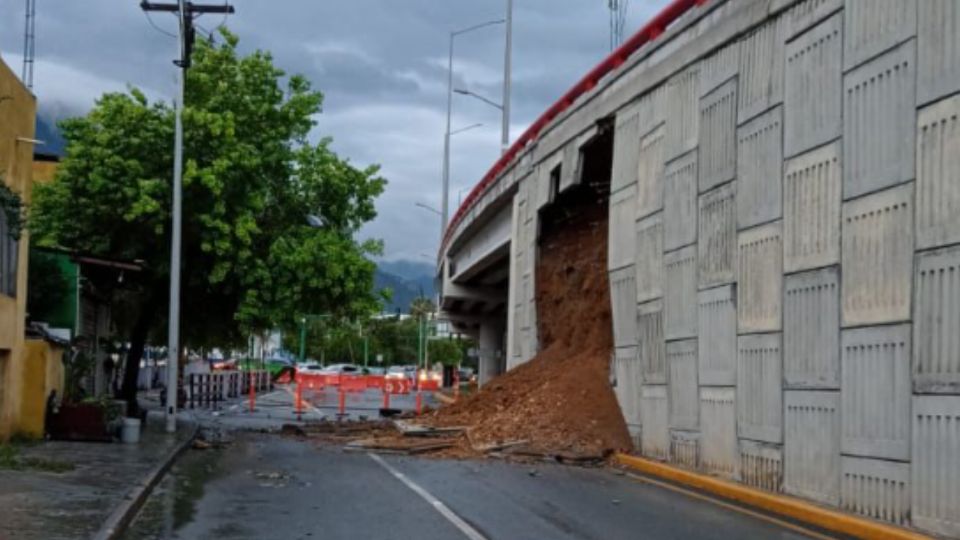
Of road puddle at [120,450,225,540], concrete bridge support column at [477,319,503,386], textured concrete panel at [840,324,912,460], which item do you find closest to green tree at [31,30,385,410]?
road puddle at [120,450,225,540]

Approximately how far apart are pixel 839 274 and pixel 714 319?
3.90 meters

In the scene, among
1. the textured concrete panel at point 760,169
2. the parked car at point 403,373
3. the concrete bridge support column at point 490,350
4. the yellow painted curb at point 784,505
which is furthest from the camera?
the parked car at point 403,373

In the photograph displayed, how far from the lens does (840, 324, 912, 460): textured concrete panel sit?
40.6 feet

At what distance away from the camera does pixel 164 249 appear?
1161 inches

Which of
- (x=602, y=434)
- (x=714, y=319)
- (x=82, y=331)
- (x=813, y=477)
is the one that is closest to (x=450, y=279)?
(x=82, y=331)

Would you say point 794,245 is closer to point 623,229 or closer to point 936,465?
point 936,465

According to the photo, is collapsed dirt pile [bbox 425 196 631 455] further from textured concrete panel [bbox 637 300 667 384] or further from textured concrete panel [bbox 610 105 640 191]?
textured concrete panel [bbox 610 105 640 191]

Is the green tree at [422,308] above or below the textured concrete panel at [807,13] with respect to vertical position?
above

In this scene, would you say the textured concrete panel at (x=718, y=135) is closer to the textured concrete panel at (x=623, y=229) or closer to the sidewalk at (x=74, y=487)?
the textured concrete panel at (x=623, y=229)

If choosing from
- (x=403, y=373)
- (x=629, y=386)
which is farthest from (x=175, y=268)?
(x=403, y=373)

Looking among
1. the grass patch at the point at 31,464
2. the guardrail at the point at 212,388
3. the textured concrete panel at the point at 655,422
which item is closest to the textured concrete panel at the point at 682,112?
the textured concrete panel at the point at 655,422

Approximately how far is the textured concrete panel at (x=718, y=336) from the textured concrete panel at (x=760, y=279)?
0.36m

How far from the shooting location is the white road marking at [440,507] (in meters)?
11.8

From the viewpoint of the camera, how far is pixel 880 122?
1323 centimetres
